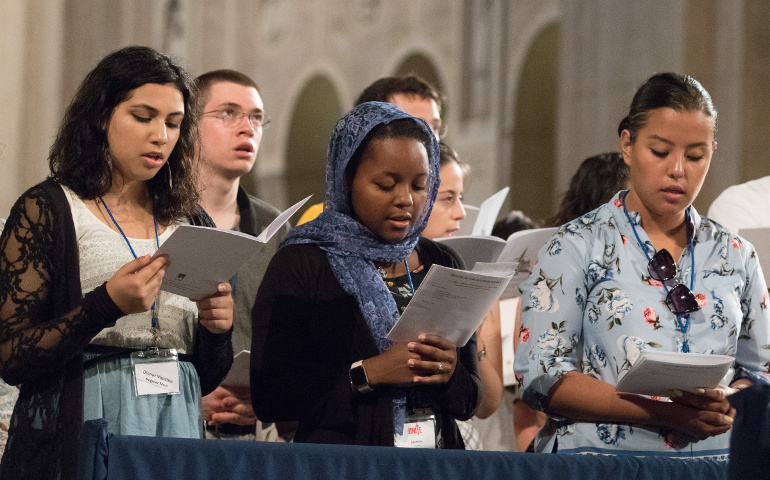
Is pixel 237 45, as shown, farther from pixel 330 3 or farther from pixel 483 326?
pixel 483 326

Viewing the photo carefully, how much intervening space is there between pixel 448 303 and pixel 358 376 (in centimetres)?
26

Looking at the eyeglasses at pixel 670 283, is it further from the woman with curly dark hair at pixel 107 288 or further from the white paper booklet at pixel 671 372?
the woman with curly dark hair at pixel 107 288

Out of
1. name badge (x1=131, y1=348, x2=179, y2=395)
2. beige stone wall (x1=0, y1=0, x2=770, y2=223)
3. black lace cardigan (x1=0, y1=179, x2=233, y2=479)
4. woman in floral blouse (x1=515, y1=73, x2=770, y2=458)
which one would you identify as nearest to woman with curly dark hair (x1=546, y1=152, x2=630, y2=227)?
woman in floral blouse (x1=515, y1=73, x2=770, y2=458)

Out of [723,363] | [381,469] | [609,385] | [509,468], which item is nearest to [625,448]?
[609,385]

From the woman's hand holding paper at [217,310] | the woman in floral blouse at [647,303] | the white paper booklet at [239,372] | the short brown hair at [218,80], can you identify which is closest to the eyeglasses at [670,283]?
the woman in floral blouse at [647,303]

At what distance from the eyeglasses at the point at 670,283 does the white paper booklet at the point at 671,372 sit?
199 mm

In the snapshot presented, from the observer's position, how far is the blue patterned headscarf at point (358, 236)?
230 centimetres

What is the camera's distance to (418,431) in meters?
2.26

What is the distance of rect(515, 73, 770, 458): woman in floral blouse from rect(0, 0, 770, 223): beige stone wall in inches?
156

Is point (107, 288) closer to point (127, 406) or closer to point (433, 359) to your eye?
point (127, 406)

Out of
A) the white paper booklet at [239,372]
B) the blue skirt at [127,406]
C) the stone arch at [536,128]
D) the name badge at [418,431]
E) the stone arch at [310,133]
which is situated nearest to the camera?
the blue skirt at [127,406]

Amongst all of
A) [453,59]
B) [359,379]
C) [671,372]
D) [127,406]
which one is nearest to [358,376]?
[359,379]

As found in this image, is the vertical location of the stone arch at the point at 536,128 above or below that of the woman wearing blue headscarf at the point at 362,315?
above

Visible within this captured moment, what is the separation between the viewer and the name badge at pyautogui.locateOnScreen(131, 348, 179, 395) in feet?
7.07
